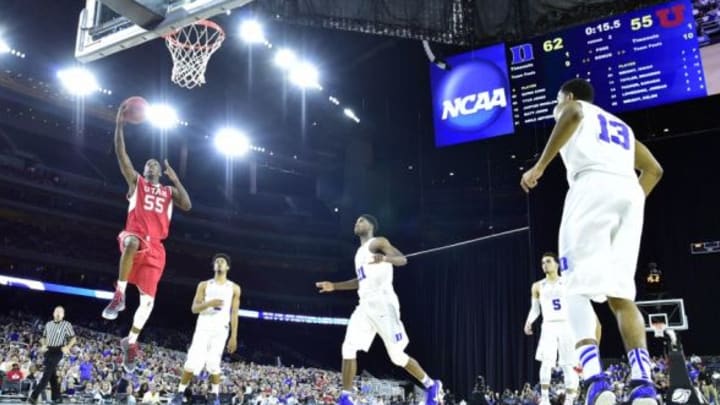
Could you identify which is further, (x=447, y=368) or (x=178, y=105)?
(x=178, y=105)

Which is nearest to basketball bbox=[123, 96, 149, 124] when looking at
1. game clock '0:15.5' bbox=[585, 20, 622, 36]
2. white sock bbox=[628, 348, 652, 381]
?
white sock bbox=[628, 348, 652, 381]

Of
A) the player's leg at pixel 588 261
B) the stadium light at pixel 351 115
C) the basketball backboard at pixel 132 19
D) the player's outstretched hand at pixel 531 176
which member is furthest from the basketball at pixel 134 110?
the stadium light at pixel 351 115

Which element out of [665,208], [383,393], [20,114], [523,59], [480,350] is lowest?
[383,393]

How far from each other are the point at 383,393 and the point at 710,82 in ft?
64.3

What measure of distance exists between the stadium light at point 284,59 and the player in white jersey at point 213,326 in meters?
14.8

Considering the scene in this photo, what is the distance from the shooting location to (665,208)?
16.8 meters

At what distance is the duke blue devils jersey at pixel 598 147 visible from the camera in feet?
12.1

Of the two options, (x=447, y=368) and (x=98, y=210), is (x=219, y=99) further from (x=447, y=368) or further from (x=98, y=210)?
(x=447, y=368)

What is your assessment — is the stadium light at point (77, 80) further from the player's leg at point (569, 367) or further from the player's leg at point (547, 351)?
the player's leg at point (569, 367)

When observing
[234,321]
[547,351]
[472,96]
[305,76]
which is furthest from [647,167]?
[305,76]

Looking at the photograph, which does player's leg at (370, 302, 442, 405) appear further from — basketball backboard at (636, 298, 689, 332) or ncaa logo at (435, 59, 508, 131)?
ncaa logo at (435, 59, 508, 131)

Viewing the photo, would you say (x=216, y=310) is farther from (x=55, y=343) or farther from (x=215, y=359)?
(x=55, y=343)

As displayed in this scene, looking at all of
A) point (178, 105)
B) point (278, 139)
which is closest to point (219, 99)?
point (178, 105)

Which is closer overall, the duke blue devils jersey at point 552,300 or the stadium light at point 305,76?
the duke blue devils jersey at point 552,300
